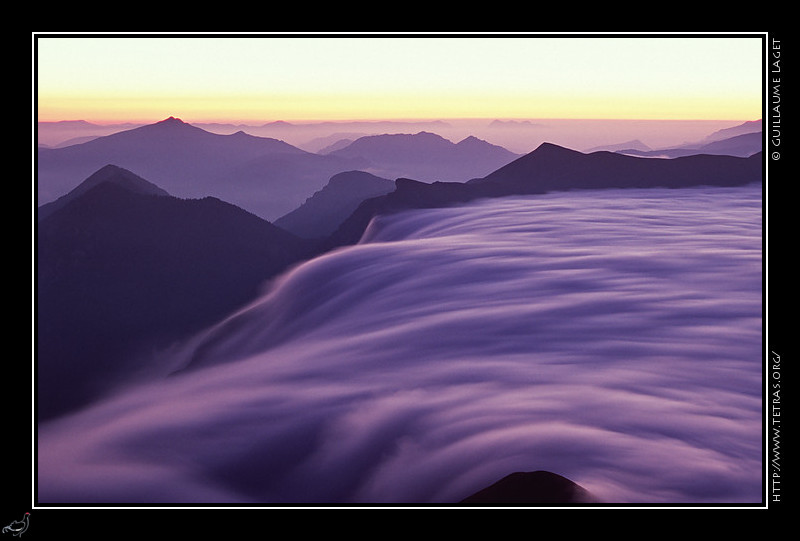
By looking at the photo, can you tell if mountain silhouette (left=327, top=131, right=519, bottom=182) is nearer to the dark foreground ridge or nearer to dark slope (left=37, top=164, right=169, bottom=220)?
dark slope (left=37, top=164, right=169, bottom=220)

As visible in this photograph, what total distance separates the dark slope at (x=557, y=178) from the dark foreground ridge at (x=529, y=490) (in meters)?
4.47

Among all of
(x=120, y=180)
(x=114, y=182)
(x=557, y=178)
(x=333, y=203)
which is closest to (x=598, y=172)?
(x=557, y=178)

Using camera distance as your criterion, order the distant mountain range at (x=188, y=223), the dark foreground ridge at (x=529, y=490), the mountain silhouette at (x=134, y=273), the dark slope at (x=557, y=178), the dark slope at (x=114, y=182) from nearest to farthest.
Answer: the dark foreground ridge at (x=529, y=490)
the mountain silhouette at (x=134, y=273)
the distant mountain range at (x=188, y=223)
the dark slope at (x=114, y=182)
the dark slope at (x=557, y=178)

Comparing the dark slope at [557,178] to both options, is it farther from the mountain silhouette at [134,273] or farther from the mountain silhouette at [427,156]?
the mountain silhouette at [134,273]

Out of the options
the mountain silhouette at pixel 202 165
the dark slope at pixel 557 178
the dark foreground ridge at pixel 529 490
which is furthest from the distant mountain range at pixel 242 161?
the dark foreground ridge at pixel 529 490

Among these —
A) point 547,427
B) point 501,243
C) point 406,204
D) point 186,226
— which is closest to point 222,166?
point 186,226

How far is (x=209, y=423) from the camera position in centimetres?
558

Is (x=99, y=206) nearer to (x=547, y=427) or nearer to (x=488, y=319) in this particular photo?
(x=488, y=319)

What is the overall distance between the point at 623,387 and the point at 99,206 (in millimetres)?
7562

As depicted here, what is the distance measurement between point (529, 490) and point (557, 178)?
5.64 m

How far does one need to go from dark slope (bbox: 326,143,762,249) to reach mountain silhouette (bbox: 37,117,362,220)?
872 millimetres

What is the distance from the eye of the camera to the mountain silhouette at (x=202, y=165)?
7.98m

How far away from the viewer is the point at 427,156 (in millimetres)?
9125

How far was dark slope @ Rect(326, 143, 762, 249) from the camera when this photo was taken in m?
8.75
